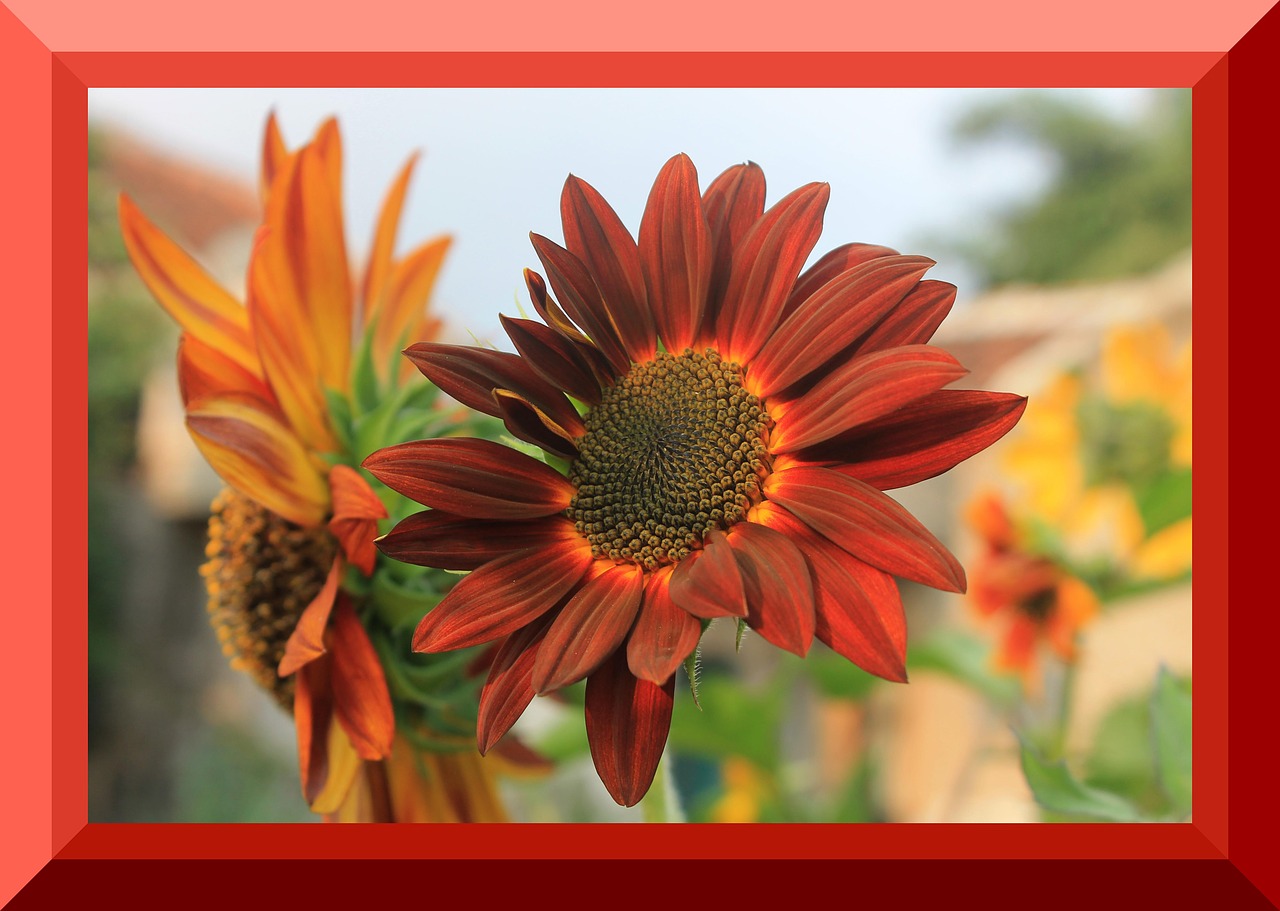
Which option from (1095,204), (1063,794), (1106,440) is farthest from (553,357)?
(1095,204)

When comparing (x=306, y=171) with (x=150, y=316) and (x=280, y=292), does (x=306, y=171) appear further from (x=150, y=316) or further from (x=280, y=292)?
(x=150, y=316)

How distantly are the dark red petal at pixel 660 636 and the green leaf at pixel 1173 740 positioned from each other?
0.23m

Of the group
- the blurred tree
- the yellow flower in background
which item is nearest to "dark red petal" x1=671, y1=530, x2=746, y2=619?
the yellow flower in background

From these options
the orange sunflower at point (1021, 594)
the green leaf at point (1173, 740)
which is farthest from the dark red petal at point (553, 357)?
the orange sunflower at point (1021, 594)

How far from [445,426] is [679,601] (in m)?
0.12

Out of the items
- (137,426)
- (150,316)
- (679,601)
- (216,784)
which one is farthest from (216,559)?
(137,426)

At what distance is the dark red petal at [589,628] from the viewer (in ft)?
0.66

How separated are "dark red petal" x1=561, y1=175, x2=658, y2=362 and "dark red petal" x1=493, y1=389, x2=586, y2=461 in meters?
0.03

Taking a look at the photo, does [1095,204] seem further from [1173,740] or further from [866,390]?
[866,390]

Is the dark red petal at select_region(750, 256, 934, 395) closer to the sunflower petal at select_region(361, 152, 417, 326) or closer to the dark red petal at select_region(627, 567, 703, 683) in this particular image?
the dark red petal at select_region(627, 567, 703, 683)

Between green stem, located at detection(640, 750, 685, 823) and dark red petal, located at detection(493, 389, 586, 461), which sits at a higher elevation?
dark red petal, located at detection(493, 389, 586, 461)

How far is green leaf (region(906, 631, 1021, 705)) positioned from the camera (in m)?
0.70

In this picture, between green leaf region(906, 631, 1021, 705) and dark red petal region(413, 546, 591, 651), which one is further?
green leaf region(906, 631, 1021, 705)

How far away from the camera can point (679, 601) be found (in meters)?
0.19
